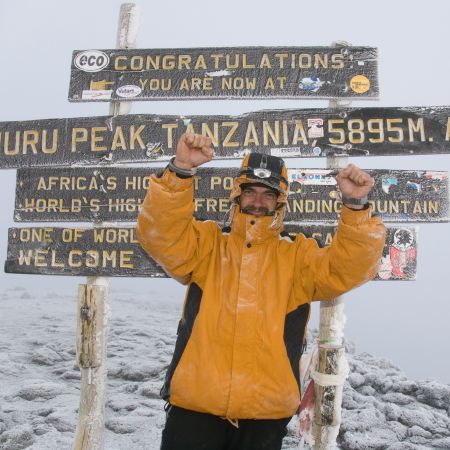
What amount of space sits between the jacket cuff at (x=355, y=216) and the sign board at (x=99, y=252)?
1521 millimetres

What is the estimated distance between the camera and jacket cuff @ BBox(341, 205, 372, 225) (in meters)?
2.40

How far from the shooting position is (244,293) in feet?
8.05

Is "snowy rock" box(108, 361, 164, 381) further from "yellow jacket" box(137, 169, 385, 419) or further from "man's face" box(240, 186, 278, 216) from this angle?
"man's face" box(240, 186, 278, 216)

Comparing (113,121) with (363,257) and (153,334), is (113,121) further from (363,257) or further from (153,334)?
(153,334)

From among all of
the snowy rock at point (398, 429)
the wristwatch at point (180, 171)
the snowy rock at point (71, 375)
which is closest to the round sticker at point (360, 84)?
the wristwatch at point (180, 171)

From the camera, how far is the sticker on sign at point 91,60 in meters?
4.39

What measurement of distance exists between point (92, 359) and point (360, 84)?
3.49 meters

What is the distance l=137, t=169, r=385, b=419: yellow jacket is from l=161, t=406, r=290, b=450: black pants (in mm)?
107

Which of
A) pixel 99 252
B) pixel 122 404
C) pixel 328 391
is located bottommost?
pixel 122 404

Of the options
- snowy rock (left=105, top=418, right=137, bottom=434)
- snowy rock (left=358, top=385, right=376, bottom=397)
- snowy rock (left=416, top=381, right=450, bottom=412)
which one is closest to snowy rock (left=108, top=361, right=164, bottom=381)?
snowy rock (left=105, top=418, right=137, bottom=434)

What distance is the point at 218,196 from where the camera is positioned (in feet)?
13.3

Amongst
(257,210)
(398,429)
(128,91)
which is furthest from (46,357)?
(257,210)

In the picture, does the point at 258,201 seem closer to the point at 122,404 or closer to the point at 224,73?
the point at 224,73

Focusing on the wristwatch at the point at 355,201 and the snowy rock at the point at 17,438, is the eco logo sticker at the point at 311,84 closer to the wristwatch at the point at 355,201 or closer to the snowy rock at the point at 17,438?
the wristwatch at the point at 355,201
